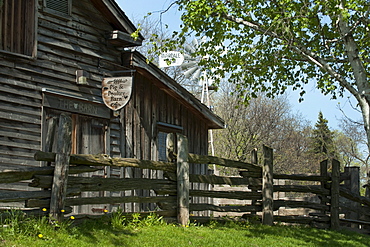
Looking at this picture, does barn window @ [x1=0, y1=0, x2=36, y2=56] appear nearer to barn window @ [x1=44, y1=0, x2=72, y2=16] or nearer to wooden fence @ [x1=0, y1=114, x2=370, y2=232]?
barn window @ [x1=44, y1=0, x2=72, y2=16]

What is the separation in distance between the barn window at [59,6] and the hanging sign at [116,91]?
184 cm

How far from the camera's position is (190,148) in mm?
16703

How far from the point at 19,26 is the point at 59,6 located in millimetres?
1185

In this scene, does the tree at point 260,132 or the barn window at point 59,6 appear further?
the tree at point 260,132

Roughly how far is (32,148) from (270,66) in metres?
8.92

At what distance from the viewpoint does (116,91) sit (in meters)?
12.6

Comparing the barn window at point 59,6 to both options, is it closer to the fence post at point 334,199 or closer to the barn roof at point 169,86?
the barn roof at point 169,86

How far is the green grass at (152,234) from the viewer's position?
24.8 feet

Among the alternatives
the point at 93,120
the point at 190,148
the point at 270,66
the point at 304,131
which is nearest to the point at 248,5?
the point at 270,66

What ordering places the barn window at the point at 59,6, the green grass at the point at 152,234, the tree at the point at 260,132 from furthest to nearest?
the tree at the point at 260,132
the barn window at the point at 59,6
the green grass at the point at 152,234

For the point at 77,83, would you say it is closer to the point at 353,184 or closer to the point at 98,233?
the point at 98,233

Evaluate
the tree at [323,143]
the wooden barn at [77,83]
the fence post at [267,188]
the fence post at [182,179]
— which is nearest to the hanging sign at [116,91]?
the wooden barn at [77,83]

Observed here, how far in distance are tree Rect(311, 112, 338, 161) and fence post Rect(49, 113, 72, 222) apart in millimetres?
31920

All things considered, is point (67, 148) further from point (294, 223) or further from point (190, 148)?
point (190, 148)
